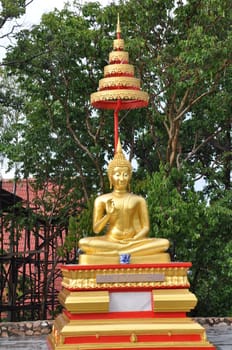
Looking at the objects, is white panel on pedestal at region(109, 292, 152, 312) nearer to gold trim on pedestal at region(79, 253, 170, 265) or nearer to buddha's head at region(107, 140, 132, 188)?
gold trim on pedestal at region(79, 253, 170, 265)

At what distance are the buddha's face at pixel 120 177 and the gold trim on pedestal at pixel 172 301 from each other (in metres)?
1.34

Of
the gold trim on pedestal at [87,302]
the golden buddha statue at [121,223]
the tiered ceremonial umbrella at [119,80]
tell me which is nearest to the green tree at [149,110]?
the tiered ceremonial umbrella at [119,80]

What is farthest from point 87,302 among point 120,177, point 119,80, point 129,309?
point 119,80

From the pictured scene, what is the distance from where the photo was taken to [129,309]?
661 centimetres

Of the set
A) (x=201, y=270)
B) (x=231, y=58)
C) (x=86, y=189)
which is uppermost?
(x=231, y=58)

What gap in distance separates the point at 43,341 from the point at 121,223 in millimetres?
2620

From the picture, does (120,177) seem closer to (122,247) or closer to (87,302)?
(122,247)

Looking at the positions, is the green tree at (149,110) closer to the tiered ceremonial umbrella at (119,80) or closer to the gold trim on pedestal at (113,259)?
the tiered ceremonial umbrella at (119,80)

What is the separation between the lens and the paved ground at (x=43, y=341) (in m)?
7.90

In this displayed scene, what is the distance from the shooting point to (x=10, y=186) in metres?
15.8

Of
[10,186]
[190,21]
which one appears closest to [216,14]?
[190,21]

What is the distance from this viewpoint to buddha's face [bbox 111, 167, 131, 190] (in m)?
7.17

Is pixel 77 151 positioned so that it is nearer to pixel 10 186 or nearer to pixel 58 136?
pixel 58 136

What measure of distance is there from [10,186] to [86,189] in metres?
4.71
